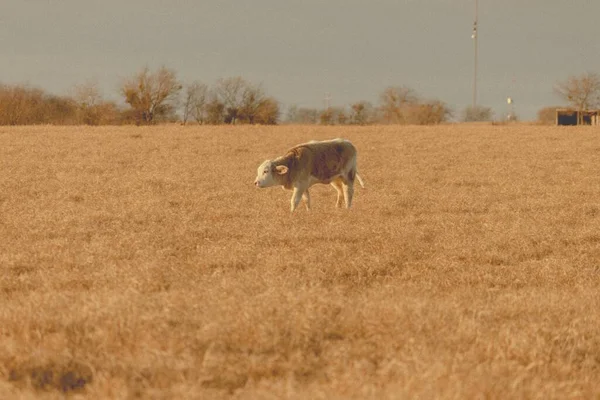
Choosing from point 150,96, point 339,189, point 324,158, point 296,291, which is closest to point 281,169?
point 324,158

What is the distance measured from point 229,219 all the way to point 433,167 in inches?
503

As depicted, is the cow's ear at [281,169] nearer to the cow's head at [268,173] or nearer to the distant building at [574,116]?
the cow's head at [268,173]

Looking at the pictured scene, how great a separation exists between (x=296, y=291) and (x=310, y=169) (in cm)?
840

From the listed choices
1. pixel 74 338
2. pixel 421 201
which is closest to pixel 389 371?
pixel 74 338

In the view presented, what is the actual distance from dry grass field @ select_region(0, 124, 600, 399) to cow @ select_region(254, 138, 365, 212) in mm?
569

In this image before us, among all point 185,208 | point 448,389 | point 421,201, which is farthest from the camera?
point 421,201

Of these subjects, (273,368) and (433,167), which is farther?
(433,167)

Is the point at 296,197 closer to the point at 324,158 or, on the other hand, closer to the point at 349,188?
the point at 324,158

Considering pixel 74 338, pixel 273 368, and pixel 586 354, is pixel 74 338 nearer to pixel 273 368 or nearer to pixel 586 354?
pixel 273 368

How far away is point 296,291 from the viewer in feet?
20.0

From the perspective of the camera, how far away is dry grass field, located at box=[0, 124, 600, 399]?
424 cm

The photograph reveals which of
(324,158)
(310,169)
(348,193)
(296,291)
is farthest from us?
(348,193)

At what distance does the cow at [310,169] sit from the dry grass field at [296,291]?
0.57 m

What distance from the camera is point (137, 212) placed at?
43.1ft
